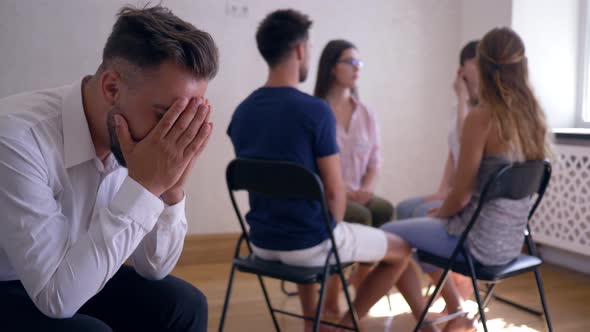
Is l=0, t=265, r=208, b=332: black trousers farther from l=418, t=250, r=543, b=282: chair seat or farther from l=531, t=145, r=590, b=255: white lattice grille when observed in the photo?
l=531, t=145, r=590, b=255: white lattice grille

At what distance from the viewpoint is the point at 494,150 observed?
2.02m

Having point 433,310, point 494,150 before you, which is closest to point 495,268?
point 494,150

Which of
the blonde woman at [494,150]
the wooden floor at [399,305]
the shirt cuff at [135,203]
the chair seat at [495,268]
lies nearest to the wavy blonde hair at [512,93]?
the blonde woman at [494,150]

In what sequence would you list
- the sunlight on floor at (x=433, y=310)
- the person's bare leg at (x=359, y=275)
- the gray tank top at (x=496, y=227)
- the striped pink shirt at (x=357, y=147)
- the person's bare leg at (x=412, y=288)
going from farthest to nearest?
the striped pink shirt at (x=357, y=147), the person's bare leg at (x=359, y=275), the sunlight on floor at (x=433, y=310), the person's bare leg at (x=412, y=288), the gray tank top at (x=496, y=227)

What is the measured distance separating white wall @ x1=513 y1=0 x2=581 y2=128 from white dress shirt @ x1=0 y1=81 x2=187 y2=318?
2.96 m

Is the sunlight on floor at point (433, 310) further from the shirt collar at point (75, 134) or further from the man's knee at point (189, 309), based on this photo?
the shirt collar at point (75, 134)

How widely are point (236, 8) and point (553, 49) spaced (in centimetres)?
201

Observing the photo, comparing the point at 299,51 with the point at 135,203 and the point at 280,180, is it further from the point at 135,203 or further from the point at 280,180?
the point at 135,203

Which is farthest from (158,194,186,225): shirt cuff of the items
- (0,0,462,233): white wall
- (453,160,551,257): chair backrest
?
(0,0,462,233): white wall

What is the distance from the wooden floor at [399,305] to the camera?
2508 millimetres

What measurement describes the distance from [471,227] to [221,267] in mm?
1913

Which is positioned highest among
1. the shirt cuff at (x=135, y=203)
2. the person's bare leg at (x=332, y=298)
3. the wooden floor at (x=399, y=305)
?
the shirt cuff at (x=135, y=203)

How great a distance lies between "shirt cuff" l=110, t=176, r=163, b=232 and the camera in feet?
3.55

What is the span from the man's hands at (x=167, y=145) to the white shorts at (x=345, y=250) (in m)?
0.92
